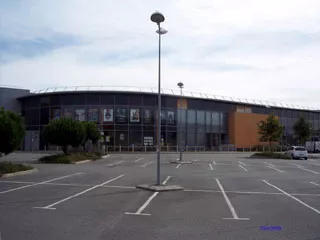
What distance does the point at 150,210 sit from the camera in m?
10.0

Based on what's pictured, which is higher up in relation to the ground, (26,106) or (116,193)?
(26,106)

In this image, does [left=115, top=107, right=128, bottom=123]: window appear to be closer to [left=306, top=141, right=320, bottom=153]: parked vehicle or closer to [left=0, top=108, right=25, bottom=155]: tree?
[left=0, top=108, right=25, bottom=155]: tree

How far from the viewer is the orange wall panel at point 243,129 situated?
61844 millimetres

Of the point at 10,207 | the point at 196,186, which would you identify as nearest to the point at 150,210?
the point at 10,207

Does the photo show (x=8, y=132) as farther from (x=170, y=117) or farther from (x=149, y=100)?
(x=170, y=117)

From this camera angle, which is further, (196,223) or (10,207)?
(10,207)

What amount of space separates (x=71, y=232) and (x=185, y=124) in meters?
49.6

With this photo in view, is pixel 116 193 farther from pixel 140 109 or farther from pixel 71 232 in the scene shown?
pixel 140 109

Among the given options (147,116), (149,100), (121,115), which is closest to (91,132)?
(121,115)

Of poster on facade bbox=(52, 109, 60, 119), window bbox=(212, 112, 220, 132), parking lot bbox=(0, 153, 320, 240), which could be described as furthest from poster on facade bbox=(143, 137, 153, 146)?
parking lot bbox=(0, 153, 320, 240)

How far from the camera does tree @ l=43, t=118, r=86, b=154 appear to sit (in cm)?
2961

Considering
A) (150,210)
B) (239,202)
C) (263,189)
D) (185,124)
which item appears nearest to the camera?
(150,210)

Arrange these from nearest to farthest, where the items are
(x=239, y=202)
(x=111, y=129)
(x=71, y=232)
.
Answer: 1. (x=71, y=232)
2. (x=239, y=202)
3. (x=111, y=129)

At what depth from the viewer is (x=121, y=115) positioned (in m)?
53.0
